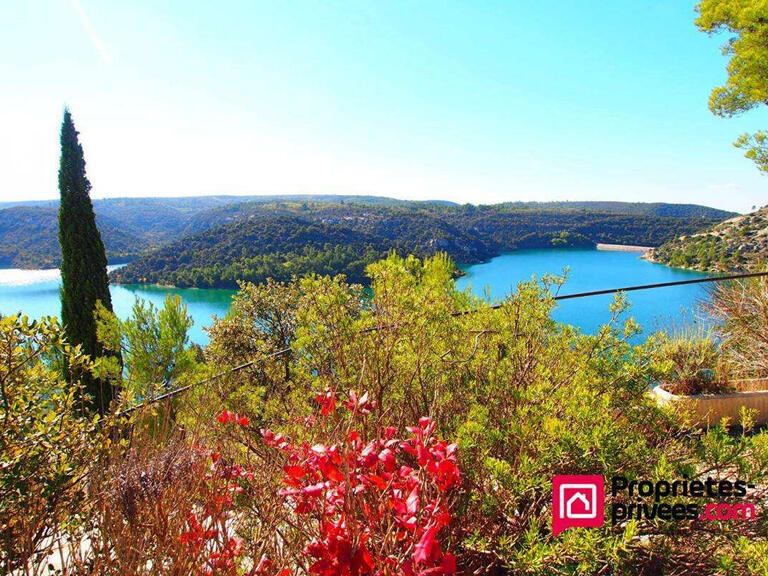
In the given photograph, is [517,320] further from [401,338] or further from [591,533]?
[591,533]

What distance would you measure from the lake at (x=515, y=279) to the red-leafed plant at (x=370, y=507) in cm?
2277

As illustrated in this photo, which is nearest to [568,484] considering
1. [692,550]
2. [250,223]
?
[692,550]

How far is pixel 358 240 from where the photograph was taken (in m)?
45.3

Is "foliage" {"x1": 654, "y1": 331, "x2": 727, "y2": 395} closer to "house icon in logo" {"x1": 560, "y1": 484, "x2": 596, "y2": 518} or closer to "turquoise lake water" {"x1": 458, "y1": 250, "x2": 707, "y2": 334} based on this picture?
"house icon in logo" {"x1": 560, "y1": 484, "x2": 596, "y2": 518}

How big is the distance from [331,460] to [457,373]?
71 cm

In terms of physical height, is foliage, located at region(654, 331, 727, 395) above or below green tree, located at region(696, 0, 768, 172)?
below

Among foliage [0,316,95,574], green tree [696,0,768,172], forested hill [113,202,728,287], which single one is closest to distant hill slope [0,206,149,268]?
forested hill [113,202,728,287]

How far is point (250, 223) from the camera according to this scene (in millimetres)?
48969

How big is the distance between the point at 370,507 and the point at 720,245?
3941 centimetres

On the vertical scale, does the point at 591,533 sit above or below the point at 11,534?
above

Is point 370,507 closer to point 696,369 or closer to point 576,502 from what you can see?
point 576,502

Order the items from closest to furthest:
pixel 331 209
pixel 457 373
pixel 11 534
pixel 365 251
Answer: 1. pixel 11 534
2. pixel 457 373
3. pixel 365 251
4. pixel 331 209

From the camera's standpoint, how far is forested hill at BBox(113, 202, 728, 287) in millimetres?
38844

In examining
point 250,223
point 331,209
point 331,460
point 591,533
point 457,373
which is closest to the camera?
point 591,533
